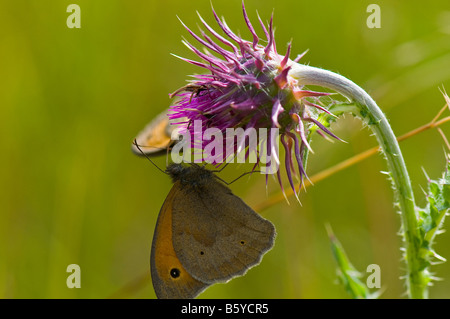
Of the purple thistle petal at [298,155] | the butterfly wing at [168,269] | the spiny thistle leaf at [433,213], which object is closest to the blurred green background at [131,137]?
the butterfly wing at [168,269]

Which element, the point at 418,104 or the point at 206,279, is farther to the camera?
the point at 418,104

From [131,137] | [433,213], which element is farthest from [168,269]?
[131,137]

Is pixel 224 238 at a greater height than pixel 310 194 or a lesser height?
lesser

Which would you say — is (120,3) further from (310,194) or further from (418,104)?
(418,104)

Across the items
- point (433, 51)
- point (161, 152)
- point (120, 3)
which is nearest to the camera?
point (161, 152)

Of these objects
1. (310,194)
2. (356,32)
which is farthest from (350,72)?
(310,194)

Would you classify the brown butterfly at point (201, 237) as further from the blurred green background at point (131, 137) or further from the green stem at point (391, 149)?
the blurred green background at point (131, 137)
